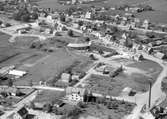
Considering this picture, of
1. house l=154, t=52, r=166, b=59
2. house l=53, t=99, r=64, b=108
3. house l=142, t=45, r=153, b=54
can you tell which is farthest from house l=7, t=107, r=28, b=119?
house l=142, t=45, r=153, b=54

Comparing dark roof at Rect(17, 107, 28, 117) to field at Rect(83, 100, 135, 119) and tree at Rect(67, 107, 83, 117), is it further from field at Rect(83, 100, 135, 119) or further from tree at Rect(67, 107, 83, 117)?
field at Rect(83, 100, 135, 119)

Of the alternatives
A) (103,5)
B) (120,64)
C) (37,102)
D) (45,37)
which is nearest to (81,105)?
(37,102)

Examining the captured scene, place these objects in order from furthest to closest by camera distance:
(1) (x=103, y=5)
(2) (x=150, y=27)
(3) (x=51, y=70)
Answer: (1) (x=103, y=5), (2) (x=150, y=27), (3) (x=51, y=70)

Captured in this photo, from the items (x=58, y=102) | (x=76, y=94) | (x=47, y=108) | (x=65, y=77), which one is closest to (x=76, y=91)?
(x=76, y=94)

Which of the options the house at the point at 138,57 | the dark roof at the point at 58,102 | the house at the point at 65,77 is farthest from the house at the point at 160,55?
the dark roof at the point at 58,102

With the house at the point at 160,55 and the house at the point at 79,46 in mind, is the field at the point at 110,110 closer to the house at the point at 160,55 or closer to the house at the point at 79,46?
the house at the point at 160,55

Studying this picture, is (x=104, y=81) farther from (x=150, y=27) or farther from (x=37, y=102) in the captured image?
(x=150, y=27)

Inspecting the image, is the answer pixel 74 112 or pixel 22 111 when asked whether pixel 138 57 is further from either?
pixel 22 111

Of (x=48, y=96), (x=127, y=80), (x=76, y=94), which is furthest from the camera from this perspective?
(x=127, y=80)
